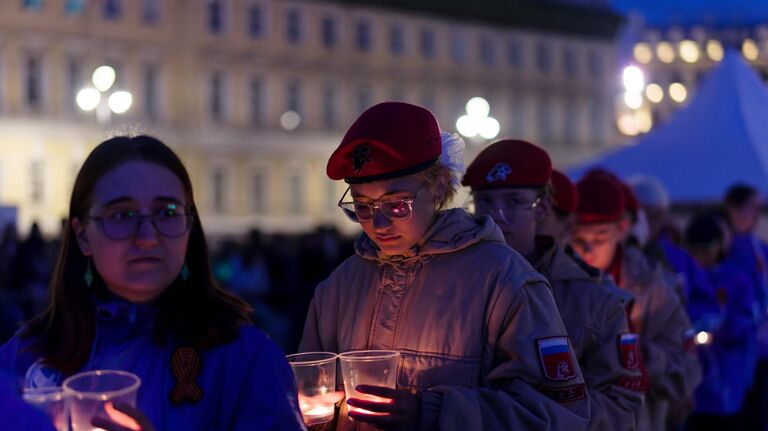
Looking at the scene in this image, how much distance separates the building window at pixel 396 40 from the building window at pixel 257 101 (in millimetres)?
6784

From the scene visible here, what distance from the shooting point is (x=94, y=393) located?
1.92 meters

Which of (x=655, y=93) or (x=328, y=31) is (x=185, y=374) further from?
(x=655, y=93)

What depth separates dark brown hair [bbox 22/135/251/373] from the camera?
2.41m

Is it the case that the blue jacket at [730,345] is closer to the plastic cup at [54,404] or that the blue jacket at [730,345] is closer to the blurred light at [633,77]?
the plastic cup at [54,404]

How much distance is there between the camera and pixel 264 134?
144ft

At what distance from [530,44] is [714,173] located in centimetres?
3941

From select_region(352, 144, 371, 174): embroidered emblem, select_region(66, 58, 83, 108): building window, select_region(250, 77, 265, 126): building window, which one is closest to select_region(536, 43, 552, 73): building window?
select_region(250, 77, 265, 126): building window

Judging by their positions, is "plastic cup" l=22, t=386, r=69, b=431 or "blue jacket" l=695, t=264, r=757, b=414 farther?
"blue jacket" l=695, t=264, r=757, b=414

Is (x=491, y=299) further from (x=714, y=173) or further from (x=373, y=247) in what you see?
(x=714, y=173)

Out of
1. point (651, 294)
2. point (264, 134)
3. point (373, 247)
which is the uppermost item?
point (264, 134)

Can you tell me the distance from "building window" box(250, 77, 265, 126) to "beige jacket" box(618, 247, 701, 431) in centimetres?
4024

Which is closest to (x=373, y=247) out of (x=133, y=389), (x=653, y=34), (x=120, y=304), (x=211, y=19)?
(x=120, y=304)

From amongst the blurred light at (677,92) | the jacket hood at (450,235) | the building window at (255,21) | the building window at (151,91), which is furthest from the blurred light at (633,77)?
the blurred light at (677,92)

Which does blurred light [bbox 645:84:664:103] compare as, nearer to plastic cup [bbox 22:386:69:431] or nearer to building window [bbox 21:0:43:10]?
building window [bbox 21:0:43:10]
